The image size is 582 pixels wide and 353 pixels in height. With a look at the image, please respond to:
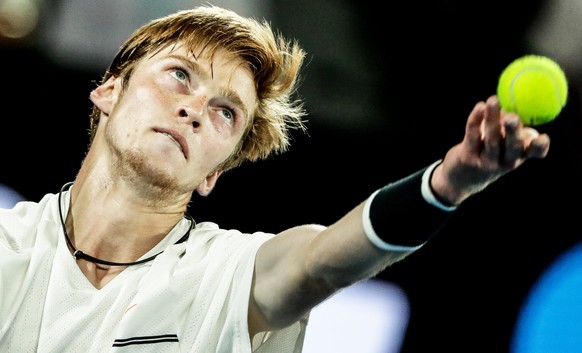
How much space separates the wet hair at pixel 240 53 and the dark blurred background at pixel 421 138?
1.15 meters

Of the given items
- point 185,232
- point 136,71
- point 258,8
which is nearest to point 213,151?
point 185,232

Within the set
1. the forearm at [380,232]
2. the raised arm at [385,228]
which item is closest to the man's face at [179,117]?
the raised arm at [385,228]

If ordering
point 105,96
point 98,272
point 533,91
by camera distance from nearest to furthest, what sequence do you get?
point 533,91 → point 98,272 → point 105,96

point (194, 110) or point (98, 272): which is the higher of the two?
point (194, 110)

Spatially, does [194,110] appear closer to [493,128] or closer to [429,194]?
[429,194]

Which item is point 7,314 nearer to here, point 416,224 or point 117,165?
point 117,165

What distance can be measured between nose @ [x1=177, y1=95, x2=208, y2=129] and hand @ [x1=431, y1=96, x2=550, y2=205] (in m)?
1.31

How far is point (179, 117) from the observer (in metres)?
2.89

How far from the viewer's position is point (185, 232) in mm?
2881

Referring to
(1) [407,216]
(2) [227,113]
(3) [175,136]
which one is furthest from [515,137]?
(2) [227,113]

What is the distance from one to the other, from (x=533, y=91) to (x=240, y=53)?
1.65 meters

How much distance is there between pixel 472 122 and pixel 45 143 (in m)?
3.50

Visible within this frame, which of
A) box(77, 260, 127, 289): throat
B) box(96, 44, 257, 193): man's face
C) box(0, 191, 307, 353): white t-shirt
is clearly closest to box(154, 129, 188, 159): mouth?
box(96, 44, 257, 193): man's face

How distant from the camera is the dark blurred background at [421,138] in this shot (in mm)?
4691
